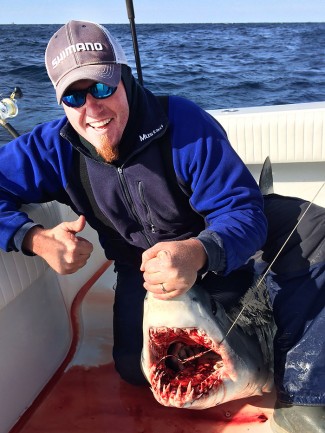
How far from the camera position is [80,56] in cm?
182

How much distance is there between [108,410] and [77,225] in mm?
905

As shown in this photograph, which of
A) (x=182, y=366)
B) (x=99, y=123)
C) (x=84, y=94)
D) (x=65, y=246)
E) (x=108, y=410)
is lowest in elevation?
(x=108, y=410)

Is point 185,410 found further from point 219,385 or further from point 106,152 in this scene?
point 106,152

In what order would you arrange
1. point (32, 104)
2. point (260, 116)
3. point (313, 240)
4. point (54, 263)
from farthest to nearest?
point (32, 104)
point (260, 116)
point (313, 240)
point (54, 263)

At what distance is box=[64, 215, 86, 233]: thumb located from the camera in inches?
72.2

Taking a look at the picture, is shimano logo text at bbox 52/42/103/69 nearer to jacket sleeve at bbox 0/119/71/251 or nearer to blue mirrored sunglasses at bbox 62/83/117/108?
blue mirrored sunglasses at bbox 62/83/117/108

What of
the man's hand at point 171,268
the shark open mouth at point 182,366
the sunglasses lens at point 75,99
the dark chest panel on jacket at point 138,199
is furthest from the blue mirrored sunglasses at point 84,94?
the shark open mouth at point 182,366

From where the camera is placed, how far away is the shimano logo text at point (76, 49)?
1.83 m

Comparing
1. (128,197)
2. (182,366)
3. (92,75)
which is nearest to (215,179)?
(128,197)

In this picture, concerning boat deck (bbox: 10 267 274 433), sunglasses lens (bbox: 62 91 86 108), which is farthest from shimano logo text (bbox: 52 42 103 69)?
boat deck (bbox: 10 267 274 433)

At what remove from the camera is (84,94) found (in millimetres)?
1871

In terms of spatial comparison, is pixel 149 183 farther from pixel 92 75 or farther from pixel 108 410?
pixel 108 410

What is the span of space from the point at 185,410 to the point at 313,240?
884 millimetres

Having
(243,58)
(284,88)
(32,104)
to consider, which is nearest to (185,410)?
(32,104)
